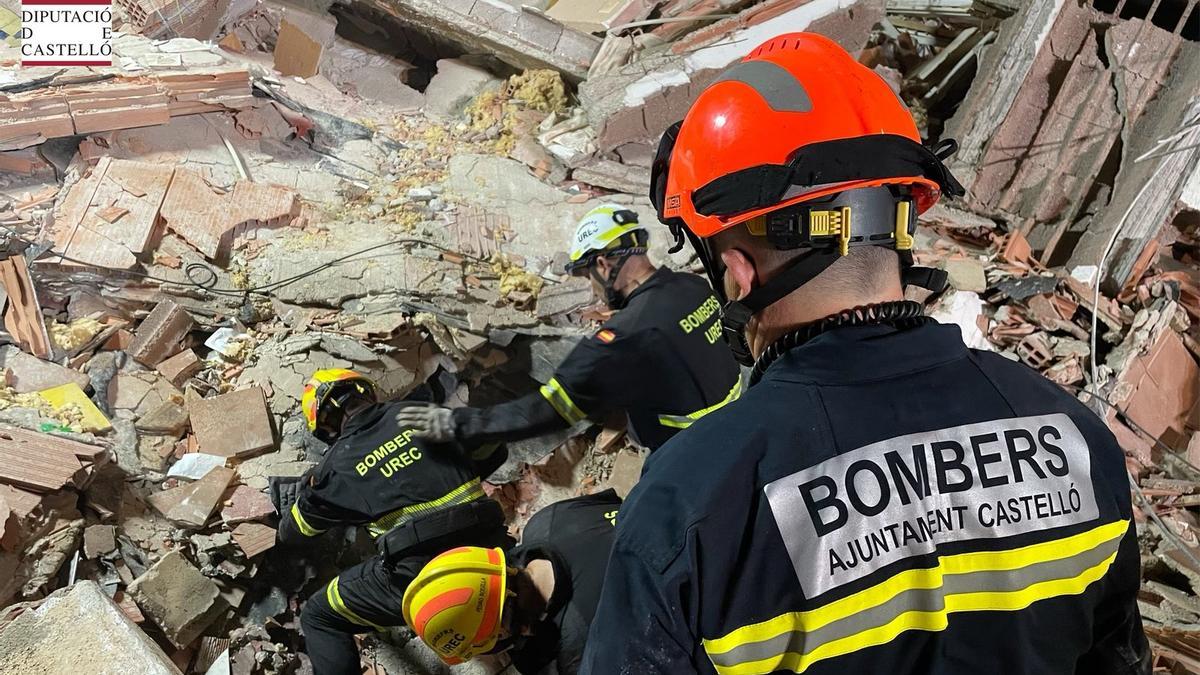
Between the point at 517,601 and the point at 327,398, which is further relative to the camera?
the point at 327,398

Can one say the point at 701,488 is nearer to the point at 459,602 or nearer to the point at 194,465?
the point at 459,602

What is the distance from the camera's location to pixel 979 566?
120 centimetres

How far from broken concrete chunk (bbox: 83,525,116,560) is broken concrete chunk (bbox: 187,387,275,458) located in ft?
2.10

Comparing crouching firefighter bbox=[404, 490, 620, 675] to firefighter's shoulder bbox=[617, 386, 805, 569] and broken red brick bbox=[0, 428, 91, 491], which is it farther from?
broken red brick bbox=[0, 428, 91, 491]

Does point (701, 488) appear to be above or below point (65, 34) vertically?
above

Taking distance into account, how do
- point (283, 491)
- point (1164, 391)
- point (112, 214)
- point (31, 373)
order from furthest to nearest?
1. point (1164, 391)
2. point (112, 214)
3. point (283, 491)
4. point (31, 373)

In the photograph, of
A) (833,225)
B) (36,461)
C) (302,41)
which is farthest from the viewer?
(302,41)

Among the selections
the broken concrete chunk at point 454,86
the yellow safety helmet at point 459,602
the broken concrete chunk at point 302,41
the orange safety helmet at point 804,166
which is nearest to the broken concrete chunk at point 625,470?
the yellow safety helmet at point 459,602

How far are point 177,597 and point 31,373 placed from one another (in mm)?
1535

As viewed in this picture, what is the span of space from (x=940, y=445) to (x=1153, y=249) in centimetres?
479

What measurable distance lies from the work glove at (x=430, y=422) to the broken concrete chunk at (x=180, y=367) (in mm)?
1552

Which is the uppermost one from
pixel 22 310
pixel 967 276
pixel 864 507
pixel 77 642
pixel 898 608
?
pixel 864 507

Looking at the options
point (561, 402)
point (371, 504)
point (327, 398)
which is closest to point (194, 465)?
point (327, 398)

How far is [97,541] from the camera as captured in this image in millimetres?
3477
